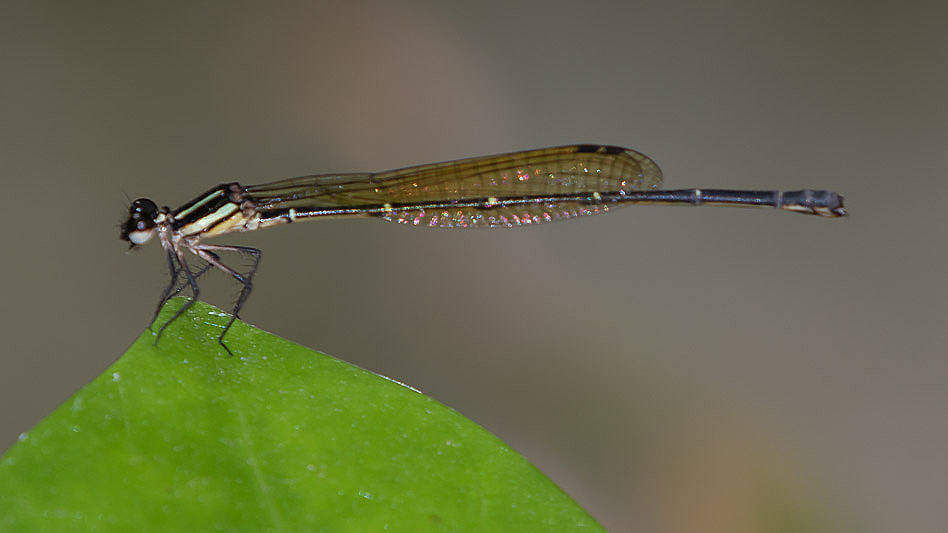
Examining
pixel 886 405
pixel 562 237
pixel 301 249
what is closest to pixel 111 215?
pixel 301 249

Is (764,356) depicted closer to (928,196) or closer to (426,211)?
(928,196)

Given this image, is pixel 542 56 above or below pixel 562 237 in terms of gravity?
above

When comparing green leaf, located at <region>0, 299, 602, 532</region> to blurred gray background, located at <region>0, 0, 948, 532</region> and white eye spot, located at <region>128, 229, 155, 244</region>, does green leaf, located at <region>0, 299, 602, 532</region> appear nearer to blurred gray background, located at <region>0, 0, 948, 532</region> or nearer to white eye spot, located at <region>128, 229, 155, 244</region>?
white eye spot, located at <region>128, 229, 155, 244</region>

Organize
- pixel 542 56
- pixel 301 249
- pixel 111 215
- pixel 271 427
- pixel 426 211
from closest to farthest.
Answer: pixel 271 427
pixel 426 211
pixel 111 215
pixel 301 249
pixel 542 56

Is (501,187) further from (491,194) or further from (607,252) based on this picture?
(607,252)

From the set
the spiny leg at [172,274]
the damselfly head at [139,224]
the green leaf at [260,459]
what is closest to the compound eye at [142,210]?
the damselfly head at [139,224]

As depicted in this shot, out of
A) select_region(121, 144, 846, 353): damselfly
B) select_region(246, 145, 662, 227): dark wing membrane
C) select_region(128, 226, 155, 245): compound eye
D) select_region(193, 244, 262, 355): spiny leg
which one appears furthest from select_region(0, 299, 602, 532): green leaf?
select_region(246, 145, 662, 227): dark wing membrane

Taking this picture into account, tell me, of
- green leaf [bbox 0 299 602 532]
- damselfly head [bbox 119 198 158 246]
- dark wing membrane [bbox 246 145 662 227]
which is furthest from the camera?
dark wing membrane [bbox 246 145 662 227]
